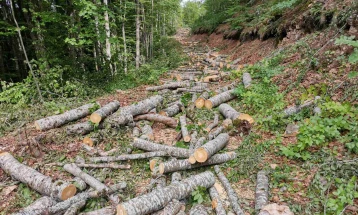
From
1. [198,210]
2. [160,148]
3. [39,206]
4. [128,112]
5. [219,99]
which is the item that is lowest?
[39,206]

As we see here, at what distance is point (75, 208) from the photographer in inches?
139

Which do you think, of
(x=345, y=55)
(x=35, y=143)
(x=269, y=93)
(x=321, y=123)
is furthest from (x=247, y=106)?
(x=35, y=143)

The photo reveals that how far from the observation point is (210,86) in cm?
999

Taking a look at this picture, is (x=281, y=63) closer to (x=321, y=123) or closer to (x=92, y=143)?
(x=321, y=123)

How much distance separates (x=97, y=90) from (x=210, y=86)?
490cm

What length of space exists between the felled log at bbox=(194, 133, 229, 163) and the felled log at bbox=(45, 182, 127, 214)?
148 centimetres

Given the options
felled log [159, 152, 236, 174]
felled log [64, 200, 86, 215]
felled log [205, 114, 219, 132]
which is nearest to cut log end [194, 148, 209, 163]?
felled log [159, 152, 236, 174]

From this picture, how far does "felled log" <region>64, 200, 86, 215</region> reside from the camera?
3441mm

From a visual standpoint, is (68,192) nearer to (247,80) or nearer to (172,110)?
(172,110)

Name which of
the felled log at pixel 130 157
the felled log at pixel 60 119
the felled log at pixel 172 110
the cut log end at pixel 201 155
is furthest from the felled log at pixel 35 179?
the felled log at pixel 172 110

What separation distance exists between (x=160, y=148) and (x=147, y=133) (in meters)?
1.06

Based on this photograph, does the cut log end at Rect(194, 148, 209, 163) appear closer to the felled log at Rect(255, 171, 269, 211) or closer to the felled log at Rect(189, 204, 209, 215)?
the felled log at Rect(189, 204, 209, 215)

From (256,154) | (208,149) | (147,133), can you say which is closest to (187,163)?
(208,149)

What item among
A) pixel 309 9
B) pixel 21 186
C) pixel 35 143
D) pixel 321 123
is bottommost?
pixel 21 186
